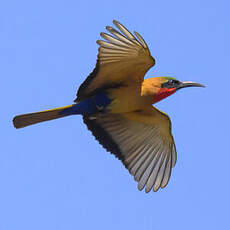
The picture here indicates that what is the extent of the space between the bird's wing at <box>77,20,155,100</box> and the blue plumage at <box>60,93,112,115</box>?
142 mm

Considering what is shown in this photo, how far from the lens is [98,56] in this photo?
9102 millimetres

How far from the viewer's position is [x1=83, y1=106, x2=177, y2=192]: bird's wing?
10188 mm

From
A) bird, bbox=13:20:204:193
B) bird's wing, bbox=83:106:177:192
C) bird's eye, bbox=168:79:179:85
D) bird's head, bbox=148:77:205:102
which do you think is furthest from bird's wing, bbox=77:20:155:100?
bird's wing, bbox=83:106:177:192

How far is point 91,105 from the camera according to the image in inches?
377

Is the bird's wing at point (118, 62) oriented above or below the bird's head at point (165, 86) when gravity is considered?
above

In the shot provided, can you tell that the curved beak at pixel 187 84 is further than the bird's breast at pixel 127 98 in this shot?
Yes

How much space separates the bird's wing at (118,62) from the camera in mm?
8742

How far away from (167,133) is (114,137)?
3.03ft

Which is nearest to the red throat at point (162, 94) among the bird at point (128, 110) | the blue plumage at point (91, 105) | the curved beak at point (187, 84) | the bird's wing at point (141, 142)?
the bird at point (128, 110)

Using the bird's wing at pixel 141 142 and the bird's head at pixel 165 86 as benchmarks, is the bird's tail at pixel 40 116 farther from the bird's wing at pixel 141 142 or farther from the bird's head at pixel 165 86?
the bird's head at pixel 165 86

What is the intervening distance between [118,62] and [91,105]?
87 cm

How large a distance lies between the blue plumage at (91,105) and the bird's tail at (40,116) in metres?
0.06

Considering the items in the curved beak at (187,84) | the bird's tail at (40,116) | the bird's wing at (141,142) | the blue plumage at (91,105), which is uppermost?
the bird's tail at (40,116)

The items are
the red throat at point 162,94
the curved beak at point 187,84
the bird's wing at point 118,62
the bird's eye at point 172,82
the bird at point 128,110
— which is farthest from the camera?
the curved beak at point 187,84
